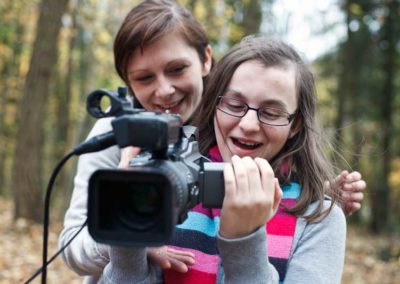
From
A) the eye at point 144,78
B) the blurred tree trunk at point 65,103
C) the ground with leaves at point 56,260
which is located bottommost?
the ground with leaves at point 56,260

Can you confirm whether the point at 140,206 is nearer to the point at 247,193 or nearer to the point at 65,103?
the point at 247,193

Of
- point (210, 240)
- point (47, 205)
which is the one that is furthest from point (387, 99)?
point (47, 205)

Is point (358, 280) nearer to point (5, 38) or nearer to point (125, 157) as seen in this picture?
point (125, 157)

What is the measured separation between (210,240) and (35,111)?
23.6ft

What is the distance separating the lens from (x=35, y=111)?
8.27 m

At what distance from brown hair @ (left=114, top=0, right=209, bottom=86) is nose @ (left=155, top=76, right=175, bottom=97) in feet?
0.47

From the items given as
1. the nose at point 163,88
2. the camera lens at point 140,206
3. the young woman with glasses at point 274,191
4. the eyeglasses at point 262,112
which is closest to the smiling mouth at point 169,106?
the nose at point 163,88

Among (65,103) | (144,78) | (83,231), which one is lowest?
(65,103)

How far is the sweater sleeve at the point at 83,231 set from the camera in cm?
176

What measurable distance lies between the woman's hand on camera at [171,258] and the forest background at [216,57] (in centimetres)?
636

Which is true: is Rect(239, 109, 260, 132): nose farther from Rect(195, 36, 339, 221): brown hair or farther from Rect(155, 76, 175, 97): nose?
Rect(155, 76, 175, 97): nose

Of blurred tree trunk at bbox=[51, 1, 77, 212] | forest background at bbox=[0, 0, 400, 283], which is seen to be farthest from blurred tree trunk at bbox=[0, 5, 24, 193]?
blurred tree trunk at bbox=[51, 1, 77, 212]

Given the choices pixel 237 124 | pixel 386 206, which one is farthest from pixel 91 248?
pixel 386 206

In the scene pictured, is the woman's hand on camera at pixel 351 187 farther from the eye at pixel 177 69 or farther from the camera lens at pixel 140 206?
the camera lens at pixel 140 206
